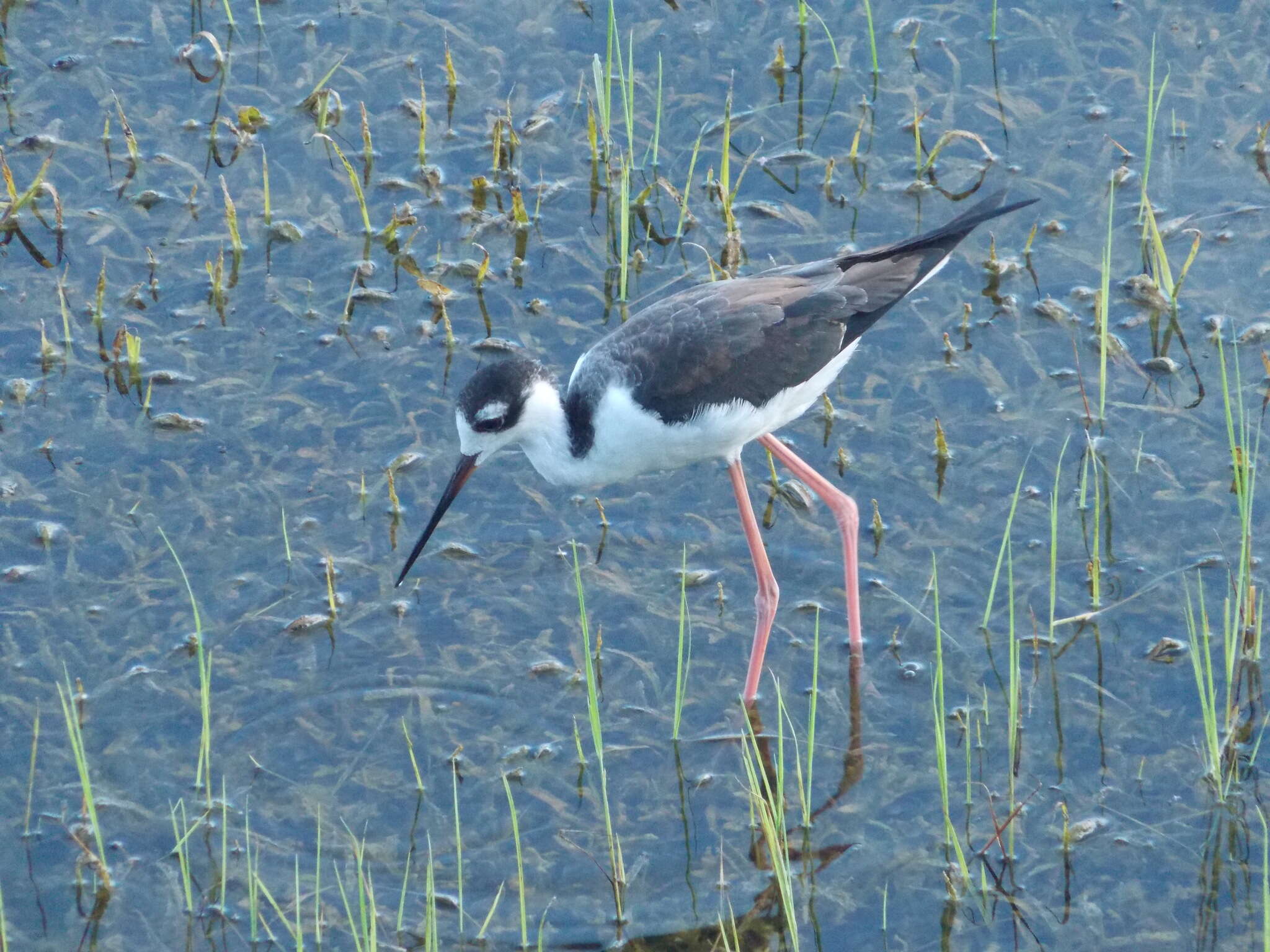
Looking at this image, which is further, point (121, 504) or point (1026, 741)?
point (121, 504)

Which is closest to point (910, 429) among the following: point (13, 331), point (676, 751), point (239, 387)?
point (676, 751)

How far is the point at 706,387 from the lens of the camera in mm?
5734

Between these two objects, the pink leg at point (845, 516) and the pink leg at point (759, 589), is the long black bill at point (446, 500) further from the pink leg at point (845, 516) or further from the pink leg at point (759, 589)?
the pink leg at point (845, 516)

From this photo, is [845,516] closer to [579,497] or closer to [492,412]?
[579,497]

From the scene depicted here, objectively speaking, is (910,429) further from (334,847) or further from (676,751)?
(334,847)

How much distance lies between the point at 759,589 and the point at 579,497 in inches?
33.9

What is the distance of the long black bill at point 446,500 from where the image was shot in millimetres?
5746

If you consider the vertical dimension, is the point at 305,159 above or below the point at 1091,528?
above

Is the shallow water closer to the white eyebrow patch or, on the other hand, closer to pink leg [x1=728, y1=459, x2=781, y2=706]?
pink leg [x1=728, y1=459, x2=781, y2=706]

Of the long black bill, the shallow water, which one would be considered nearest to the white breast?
the long black bill

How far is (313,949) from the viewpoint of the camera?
4.92 metres

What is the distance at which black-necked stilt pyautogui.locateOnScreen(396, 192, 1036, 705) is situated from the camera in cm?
571

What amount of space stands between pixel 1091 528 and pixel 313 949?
10.0 feet

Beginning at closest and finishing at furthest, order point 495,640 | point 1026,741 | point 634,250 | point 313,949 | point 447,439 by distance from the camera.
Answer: point 313,949, point 1026,741, point 495,640, point 447,439, point 634,250
